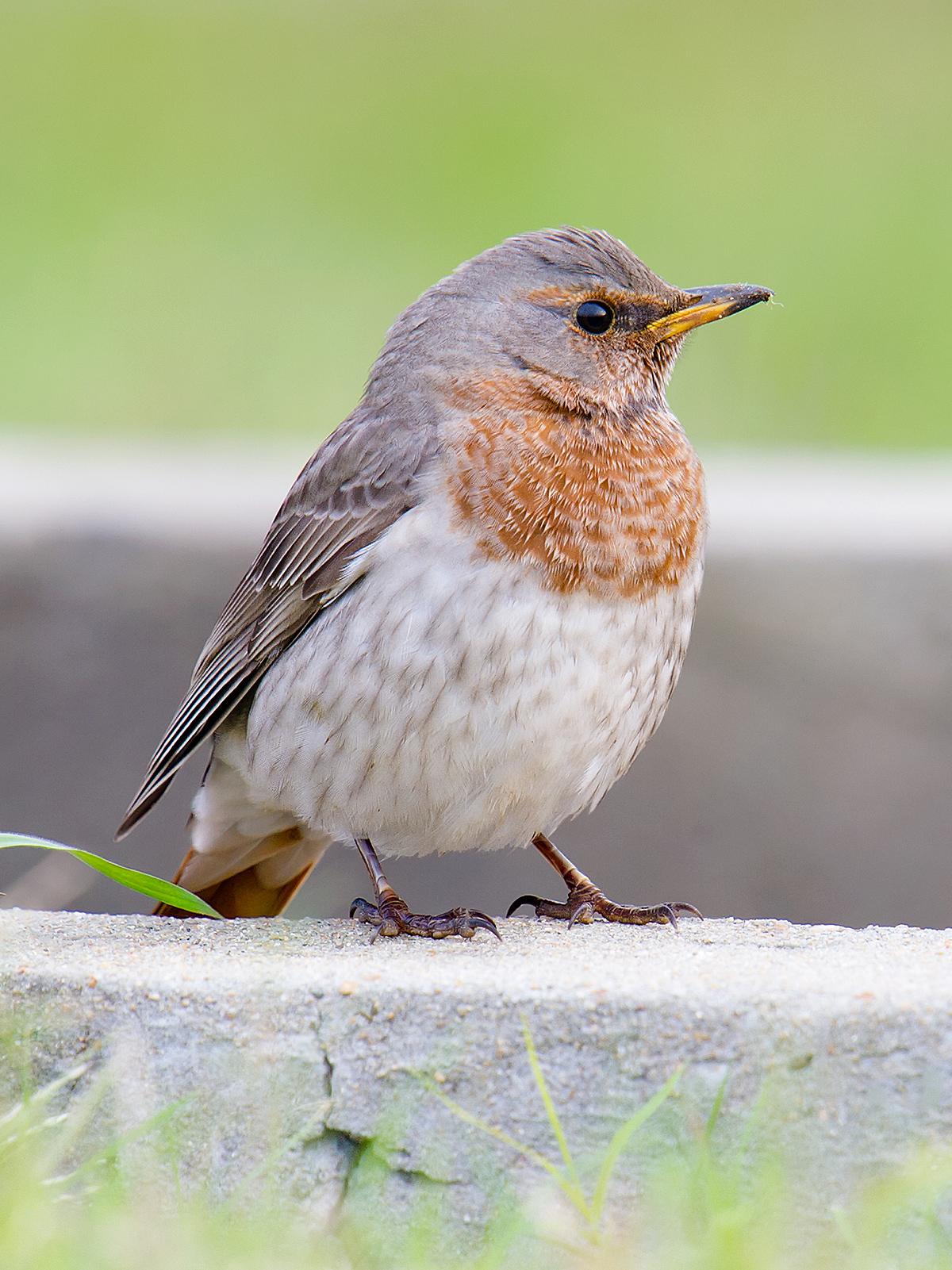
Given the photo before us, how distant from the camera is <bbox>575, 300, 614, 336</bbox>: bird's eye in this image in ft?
12.2

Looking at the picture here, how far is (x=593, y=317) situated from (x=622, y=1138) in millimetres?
2072

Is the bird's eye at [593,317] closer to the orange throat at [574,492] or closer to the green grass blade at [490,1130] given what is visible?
the orange throat at [574,492]

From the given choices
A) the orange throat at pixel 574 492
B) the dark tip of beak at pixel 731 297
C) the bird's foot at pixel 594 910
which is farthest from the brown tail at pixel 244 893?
the dark tip of beak at pixel 731 297

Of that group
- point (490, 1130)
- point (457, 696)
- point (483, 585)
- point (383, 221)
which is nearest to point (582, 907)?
point (457, 696)

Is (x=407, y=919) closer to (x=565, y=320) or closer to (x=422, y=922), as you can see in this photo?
(x=422, y=922)

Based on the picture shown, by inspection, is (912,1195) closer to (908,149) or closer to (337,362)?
(337,362)

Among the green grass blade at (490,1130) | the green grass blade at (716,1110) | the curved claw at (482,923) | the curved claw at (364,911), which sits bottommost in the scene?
the curved claw at (364,911)

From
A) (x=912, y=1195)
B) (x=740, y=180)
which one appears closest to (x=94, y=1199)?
(x=912, y=1195)

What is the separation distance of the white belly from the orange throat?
5cm

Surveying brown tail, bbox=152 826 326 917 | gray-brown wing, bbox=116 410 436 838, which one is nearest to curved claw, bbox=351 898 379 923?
gray-brown wing, bbox=116 410 436 838

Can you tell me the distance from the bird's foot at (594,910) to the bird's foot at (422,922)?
283 mm

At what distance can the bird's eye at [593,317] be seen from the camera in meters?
3.72

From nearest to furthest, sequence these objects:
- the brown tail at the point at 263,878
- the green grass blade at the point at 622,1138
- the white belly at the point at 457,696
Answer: the green grass blade at the point at 622,1138, the white belly at the point at 457,696, the brown tail at the point at 263,878

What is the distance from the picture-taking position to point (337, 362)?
962 centimetres
